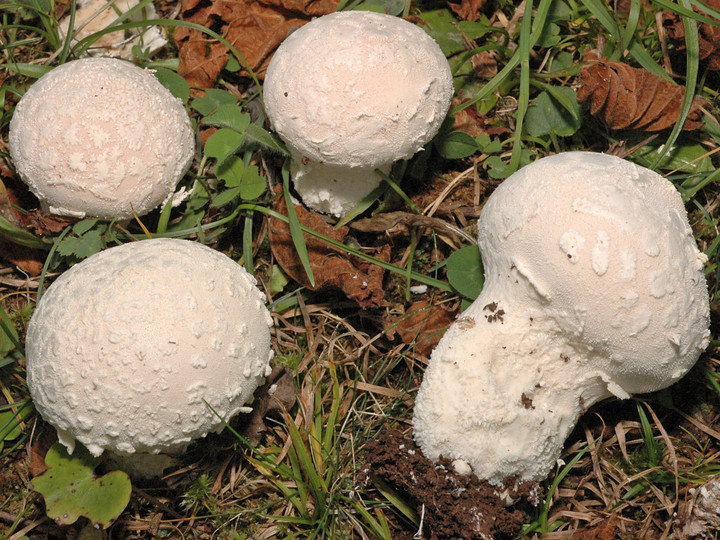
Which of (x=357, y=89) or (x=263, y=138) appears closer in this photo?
(x=357, y=89)

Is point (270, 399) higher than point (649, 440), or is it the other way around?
point (649, 440)

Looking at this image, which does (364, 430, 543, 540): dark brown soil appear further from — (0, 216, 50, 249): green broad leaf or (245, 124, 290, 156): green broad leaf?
(0, 216, 50, 249): green broad leaf

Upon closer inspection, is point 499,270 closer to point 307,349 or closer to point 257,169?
point 307,349

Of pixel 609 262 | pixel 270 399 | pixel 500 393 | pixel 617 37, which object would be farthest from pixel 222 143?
pixel 617 37

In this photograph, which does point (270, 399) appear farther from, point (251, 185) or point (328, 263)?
point (251, 185)

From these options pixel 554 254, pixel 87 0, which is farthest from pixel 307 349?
pixel 87 0

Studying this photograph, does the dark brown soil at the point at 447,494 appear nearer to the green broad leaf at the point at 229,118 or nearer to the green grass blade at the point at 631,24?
the green broad leaf at the point at 229,118
